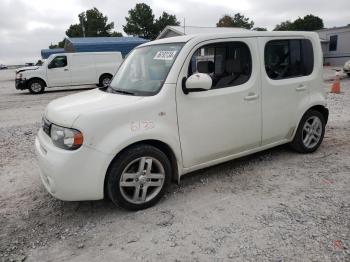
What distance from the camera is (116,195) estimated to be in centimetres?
340

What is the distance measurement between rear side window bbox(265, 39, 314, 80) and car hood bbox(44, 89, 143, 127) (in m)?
1.96

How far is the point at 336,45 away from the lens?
32.9 metres

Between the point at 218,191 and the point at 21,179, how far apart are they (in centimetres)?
276

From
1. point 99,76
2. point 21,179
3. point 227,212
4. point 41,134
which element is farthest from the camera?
point 99,76

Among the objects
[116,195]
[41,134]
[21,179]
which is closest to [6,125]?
[21,179]

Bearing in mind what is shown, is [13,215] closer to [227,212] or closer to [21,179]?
[21,179]

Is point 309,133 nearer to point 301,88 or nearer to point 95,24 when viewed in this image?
point 301,88

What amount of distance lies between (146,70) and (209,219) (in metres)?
1.89

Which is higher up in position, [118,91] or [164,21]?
[164,21]

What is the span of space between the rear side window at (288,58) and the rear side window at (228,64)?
1.16 ft

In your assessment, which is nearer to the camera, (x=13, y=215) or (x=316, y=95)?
(x=13, y=215)

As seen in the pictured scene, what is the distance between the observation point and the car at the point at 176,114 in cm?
323

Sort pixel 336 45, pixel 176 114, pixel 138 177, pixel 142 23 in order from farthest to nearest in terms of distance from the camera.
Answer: pixel 142 23 < pixel 336 45 < pixel 176 114 < pixel 138 177

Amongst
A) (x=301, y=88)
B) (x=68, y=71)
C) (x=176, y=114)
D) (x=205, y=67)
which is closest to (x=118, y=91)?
(x=176, y=114)
